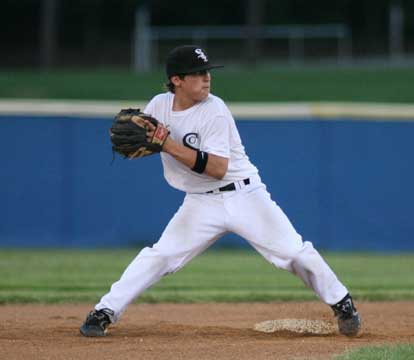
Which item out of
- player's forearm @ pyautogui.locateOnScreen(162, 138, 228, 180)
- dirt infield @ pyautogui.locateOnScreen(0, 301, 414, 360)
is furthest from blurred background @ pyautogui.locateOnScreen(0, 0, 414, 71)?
player's forearm @ pyautogui.locateOnScreen(162, 138, 228, 180)

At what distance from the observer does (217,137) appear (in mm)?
6820

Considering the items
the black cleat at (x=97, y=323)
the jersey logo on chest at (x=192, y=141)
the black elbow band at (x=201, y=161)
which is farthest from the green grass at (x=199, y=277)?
the black elbow band at (x=201, y=161)

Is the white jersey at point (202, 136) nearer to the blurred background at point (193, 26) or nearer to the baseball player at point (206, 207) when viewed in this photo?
the baseball player at point (206, 207)

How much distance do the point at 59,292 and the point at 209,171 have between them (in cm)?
391

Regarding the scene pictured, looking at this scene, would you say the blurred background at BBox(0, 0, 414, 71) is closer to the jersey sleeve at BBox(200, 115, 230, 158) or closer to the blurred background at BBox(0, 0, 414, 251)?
the blurred background at BBox(0, 0, 414, 251)

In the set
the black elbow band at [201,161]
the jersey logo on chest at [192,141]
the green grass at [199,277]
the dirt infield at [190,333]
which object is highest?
the jersey logo on chest at [192,141]

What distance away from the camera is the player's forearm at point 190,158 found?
22.1 ft

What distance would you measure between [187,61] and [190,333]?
193cm

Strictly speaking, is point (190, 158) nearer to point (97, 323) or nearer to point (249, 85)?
point (97, 323)

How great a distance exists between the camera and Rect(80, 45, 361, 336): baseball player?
6.91 meters

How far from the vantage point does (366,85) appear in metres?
24.4

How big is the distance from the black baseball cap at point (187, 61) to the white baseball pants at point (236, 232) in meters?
0.80

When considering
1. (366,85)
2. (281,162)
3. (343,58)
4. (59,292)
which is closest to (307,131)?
(281,162)

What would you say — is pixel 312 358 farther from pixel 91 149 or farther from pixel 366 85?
pixel 366 85
